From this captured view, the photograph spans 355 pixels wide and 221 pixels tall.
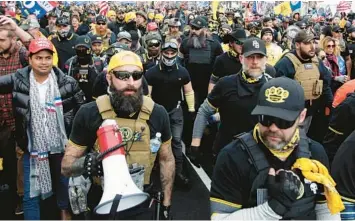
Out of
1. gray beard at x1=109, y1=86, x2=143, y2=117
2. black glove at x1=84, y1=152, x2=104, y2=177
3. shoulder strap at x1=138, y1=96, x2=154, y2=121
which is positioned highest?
gray beard at x1=109, y1=86, x2=143, y2=117

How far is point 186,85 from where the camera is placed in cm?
667

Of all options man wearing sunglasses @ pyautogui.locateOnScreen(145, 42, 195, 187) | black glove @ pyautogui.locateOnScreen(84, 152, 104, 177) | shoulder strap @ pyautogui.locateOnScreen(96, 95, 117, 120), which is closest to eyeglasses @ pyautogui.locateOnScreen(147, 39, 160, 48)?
man wearing sunglasses @ pyautogui.locateOnScreen(145, 42, 195, 187)

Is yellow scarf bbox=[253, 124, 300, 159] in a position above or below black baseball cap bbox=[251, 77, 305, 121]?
below

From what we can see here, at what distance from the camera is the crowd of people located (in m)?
2.69

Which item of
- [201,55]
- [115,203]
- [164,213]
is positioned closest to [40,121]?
[164,213]

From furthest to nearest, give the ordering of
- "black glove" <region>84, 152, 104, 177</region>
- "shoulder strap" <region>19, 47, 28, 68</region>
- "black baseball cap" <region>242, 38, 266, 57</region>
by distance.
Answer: "shoulder strap" <region>19, 47, 28, 68</region> < "black baseball cap" <region>242, 38, 266, 57</region> < "black glove" <region>84, 152, 104, 177</region>

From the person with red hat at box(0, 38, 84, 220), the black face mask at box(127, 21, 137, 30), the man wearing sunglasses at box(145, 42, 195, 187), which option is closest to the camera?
the person with red hat at box(0, 38, 84, 220)

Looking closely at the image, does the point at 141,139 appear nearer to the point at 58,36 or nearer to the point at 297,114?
the point at 297,114

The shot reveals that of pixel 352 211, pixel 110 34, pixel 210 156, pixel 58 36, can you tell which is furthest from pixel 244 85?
pixel 110 34

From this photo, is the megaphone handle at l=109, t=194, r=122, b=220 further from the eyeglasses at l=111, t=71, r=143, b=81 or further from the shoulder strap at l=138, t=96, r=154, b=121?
the eyeglasses at l=111, t=71, r=143, b=81

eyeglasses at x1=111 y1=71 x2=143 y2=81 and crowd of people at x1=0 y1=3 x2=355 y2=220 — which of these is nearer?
crowd of people at x1=0 y1=3 x2=355 y2=220

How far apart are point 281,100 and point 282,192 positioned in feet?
1.89

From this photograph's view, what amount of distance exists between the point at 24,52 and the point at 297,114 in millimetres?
3747

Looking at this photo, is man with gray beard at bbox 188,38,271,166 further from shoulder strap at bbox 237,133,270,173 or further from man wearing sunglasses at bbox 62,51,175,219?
shoulder strap at bbox 237,133,270,173
